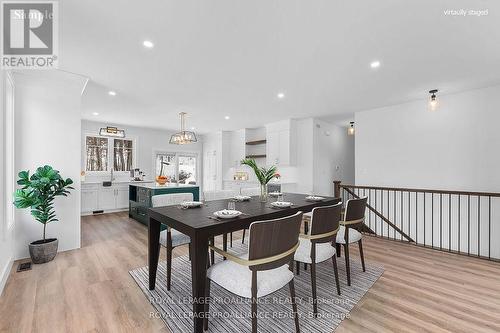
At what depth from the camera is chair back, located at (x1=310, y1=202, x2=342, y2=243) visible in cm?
197

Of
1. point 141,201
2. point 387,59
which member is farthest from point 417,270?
point 141,201

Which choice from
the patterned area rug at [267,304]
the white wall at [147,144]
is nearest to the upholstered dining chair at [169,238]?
the patterned area rug at [267,304]

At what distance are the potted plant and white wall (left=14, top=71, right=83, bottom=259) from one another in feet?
0.59

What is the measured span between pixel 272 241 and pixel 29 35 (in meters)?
3.16

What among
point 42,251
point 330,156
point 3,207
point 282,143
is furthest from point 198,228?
point 330,156

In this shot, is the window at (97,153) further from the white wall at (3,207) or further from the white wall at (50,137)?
the white wall at (3,207)

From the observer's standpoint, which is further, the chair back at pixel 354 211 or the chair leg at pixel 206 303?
the chair back at pixel 354 211

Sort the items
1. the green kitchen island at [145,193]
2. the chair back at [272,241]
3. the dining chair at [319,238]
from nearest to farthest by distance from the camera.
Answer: the chair back at [272,241]
the dining chair at [319,238]
the green kitchen island at [145,193]

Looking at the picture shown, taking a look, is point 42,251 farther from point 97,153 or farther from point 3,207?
point 97,153

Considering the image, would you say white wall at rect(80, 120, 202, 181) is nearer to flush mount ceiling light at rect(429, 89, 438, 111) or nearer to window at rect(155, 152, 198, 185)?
window at rect(155, 152, 198, 185)

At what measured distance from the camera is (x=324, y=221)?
6.66ft

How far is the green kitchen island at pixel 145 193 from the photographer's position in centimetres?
468

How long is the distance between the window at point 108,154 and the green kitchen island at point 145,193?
178 cm

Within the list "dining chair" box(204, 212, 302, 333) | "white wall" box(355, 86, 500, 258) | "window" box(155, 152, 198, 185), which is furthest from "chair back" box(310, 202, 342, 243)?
"window" box(155, 152, 198, 185)
